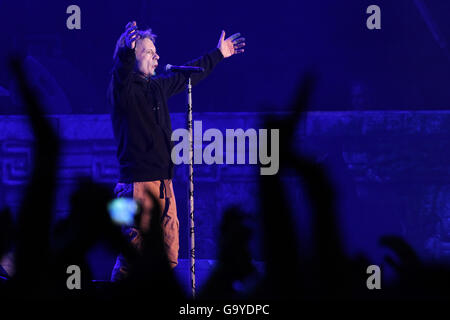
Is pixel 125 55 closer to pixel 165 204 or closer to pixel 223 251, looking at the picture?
pixel 165 204

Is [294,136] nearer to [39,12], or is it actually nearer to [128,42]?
[128,42]

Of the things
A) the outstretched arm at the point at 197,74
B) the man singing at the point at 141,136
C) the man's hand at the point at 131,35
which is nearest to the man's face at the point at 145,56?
the man singing at the point at 141,136

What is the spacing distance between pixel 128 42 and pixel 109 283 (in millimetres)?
1210

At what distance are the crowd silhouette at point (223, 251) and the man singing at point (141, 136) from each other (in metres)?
0.11

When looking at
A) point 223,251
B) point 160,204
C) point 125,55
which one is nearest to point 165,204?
point 160,204

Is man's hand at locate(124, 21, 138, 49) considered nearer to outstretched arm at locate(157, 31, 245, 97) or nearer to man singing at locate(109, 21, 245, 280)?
man singing at locate(109, 21, 245, 280)

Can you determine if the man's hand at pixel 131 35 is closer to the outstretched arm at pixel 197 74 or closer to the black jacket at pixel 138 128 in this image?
the black jacket at pixel 138 128

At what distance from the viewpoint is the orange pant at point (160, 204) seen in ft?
8.13

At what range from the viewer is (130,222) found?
8.15ft

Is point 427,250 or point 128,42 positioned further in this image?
point 427,250

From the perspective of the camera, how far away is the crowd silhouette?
2062 millimetres

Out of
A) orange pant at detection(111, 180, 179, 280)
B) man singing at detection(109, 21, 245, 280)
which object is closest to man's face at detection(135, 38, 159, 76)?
man singing at detection(109, 21, 245, 280)

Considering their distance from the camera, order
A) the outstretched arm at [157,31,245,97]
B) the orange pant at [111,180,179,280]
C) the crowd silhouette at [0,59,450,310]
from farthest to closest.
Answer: the outstretched arm at [157,31,245,97] < the orange pant at [111,180,179,280] < the crowd silhouette at [0,59,450,310]
